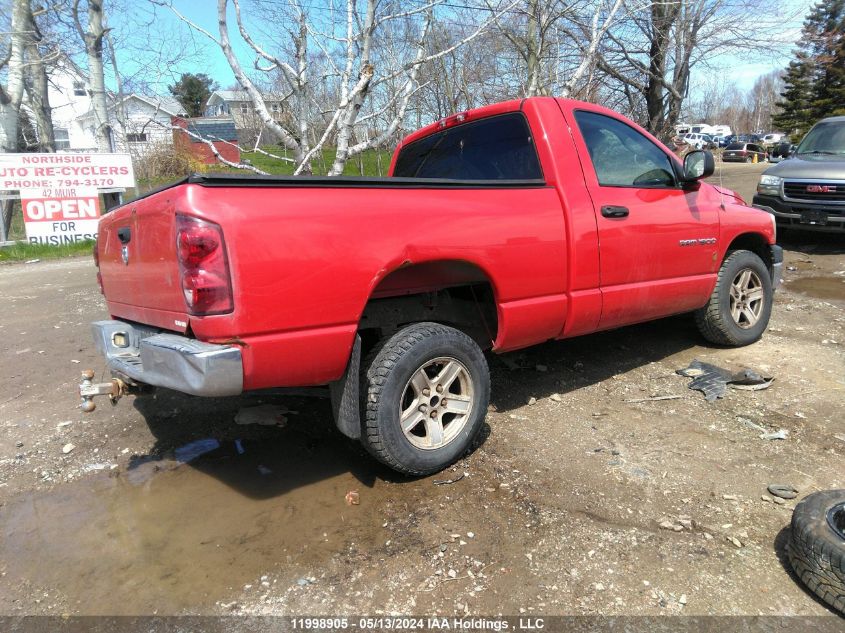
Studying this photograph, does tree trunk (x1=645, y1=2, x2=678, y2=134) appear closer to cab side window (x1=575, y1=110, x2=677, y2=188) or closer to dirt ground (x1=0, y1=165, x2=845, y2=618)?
cab side window (x1=575, y1=110, x2=677, y2=188)

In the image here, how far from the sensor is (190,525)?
9.02 feet

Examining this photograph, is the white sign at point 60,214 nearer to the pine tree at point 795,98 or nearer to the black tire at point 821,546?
the black tire at point 821,546

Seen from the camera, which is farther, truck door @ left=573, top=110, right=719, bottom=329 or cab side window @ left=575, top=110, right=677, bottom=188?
cab side window @ left=575, top=110, right=677, bottom=188

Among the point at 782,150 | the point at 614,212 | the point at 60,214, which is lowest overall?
the point at 614,212

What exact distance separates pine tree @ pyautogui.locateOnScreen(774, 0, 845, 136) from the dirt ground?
1463 inches

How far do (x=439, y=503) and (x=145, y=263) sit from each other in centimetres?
188

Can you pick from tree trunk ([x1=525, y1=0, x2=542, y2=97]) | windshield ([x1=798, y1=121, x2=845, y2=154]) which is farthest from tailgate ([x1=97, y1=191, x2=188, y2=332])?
windshield ([x1=798, y1=121, x2=845, y2=154])

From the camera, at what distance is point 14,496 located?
307cm

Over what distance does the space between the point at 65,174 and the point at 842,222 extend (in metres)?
15.2

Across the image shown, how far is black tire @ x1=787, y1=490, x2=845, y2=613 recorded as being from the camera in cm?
208

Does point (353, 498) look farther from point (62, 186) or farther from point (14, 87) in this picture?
point (14, 87)

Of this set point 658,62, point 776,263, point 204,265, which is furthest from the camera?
point 658,62

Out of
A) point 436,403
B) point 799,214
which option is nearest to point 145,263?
point 436,403

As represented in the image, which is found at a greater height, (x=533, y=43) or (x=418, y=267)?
(x=533, y=43)
